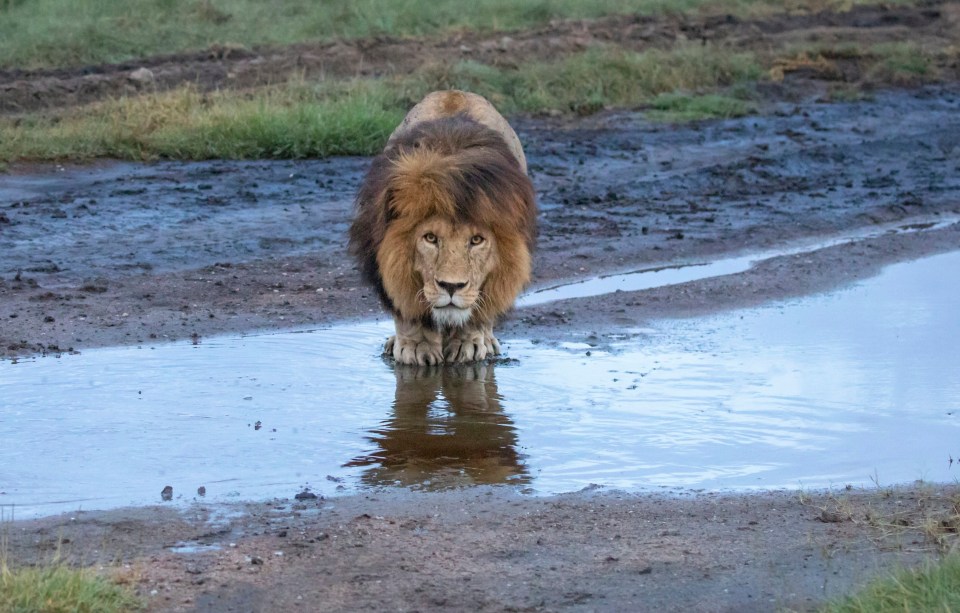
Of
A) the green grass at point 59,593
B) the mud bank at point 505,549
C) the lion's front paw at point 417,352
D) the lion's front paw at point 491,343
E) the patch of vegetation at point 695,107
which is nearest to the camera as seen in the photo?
the green grass at point 59,593

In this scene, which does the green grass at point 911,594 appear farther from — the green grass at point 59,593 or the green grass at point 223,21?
the green grass at point 223,21

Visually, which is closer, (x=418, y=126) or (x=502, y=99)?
(x=418, y=126)

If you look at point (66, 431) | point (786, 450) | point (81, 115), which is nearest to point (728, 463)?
point (786, 450)

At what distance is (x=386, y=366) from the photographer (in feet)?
21.0

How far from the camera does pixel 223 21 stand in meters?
17.9

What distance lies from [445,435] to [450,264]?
28.9 inches

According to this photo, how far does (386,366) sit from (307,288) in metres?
1.67

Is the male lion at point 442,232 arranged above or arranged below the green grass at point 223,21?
below

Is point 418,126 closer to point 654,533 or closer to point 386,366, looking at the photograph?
point 386,366

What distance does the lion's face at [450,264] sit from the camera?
564 centimetres

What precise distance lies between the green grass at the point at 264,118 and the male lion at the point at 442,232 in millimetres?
5335

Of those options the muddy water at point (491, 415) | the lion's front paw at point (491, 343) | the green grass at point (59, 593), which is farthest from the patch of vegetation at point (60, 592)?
the lion's front paw at point (491, 343)

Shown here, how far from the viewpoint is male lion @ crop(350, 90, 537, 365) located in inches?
223

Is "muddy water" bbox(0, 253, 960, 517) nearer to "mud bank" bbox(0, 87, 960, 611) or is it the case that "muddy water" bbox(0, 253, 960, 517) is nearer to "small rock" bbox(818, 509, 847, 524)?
"mud bank" bbox(0, 87, 960, 611)
